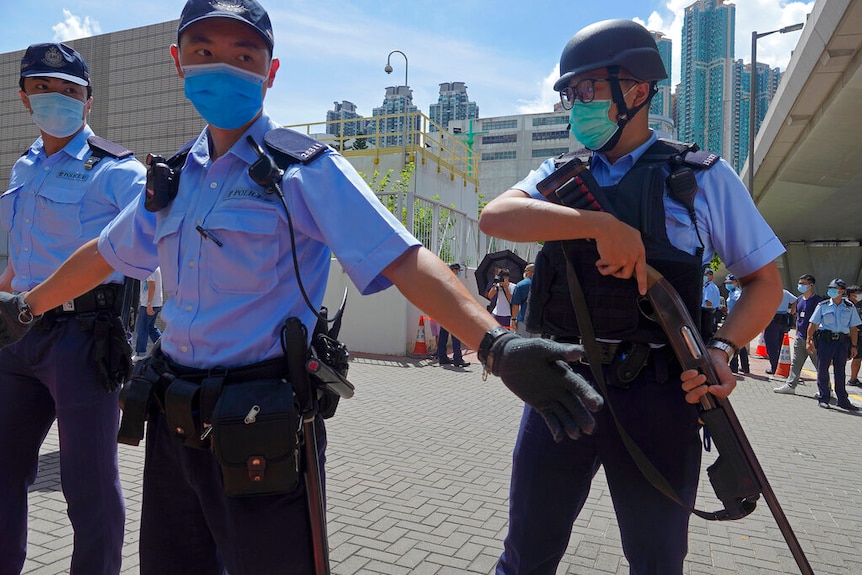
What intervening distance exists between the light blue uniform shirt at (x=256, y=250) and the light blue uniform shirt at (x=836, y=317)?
10.2 metres

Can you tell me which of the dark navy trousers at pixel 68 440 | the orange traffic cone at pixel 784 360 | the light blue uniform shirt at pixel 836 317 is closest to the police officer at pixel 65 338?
the dark navy trousers at pixel 68 440

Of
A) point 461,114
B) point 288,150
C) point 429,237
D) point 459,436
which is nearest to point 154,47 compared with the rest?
point 429,237

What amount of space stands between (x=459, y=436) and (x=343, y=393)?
16.2 feet

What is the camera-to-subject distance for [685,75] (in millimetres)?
49656

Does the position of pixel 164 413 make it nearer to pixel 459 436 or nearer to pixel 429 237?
pixel 459 436

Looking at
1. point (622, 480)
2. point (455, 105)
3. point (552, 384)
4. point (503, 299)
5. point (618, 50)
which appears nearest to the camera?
point (552, 384)

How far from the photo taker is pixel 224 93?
189cm

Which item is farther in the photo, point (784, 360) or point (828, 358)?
point (784, 360)

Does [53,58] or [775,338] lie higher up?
[53,58]

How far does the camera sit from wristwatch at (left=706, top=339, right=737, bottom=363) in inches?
80.4

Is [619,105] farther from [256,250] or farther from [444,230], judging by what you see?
[444,230]

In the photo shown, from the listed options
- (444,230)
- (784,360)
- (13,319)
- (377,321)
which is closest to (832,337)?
A: (784,360)

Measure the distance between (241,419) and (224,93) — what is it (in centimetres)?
96

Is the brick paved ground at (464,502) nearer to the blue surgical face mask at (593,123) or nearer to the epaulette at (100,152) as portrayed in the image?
the epaulette at (100,152)
